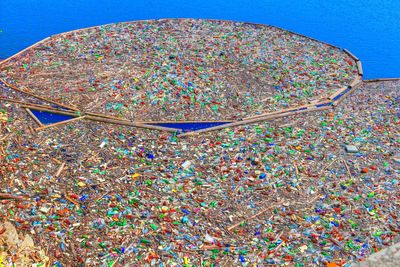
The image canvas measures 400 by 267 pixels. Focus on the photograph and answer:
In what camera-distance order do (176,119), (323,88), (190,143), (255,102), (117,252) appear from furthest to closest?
(323,88)
(255,102)
(176,119)
(190,143)
(117,252)

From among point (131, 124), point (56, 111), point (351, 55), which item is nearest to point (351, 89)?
point (351, 55)

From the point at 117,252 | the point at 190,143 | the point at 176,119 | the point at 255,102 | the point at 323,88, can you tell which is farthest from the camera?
the point at 323,88


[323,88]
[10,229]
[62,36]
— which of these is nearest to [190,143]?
[10,229]

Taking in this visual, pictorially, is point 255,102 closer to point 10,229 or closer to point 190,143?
point 190,143

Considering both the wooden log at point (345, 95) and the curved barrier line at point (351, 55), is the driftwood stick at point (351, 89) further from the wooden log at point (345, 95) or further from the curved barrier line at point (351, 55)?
the curved barrier line at point (351, 55)

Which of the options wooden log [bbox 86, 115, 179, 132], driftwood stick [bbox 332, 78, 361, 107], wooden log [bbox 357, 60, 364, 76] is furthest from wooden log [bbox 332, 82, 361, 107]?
wooden log [bbox 86, 115, 179, 132]

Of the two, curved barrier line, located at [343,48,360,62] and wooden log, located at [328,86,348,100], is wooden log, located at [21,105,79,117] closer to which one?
wooden log, located at [328,86,348,100]

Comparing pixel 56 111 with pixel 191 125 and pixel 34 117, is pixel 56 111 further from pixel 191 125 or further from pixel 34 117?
pixel 191 125
